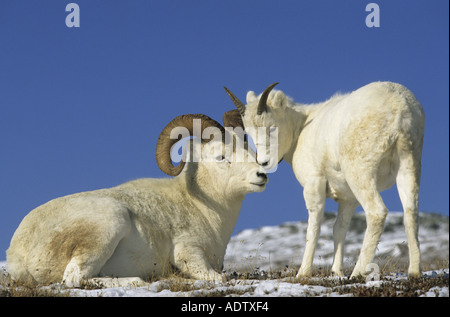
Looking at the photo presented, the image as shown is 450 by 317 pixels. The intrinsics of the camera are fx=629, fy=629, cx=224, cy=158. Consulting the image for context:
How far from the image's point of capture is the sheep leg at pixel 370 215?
9.75 metres

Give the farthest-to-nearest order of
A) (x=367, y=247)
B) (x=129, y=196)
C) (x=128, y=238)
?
(x=129, y=196), (x=128, y=238), (x=367, y=247)

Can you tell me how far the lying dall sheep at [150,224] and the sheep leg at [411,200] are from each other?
141 inches

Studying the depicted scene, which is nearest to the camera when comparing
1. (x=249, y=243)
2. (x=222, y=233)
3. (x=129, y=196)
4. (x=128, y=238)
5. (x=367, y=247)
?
(x=367, y=247)

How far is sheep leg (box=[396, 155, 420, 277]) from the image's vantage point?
9.83 meters

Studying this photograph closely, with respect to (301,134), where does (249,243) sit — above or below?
below

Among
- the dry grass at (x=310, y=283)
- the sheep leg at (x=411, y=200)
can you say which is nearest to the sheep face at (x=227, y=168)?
the dry grass at (x=310, y=283)

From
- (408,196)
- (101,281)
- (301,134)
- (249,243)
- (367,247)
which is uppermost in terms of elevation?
(301,134)

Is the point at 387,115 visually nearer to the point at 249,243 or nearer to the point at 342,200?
the point at 342,200

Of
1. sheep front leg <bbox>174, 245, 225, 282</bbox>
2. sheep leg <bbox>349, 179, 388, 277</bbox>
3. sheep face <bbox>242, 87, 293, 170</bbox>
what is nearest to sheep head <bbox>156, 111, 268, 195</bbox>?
sheep face <bbox>242, 87, 293, 170</bbox>

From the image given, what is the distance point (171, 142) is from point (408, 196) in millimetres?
5686

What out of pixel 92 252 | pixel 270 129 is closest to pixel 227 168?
pixel 270 129

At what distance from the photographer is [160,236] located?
480 inches

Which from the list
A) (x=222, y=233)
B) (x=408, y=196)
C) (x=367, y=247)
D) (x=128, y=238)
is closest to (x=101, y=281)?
(x=128, y=238)

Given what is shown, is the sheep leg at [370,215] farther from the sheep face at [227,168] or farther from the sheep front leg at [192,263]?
the sheep face at [227,168]
